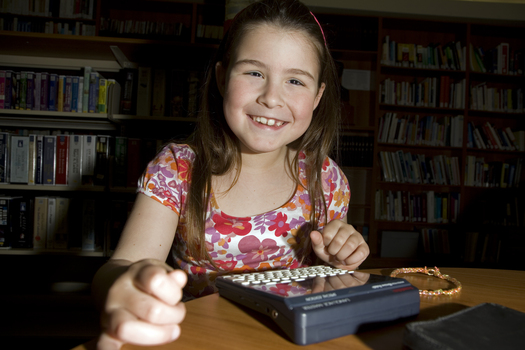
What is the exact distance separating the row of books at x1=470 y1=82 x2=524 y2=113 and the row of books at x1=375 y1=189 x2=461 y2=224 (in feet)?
2.78

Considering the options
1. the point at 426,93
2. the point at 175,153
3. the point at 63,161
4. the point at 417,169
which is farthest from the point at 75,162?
the point at 426,93

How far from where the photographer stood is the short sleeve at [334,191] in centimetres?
100

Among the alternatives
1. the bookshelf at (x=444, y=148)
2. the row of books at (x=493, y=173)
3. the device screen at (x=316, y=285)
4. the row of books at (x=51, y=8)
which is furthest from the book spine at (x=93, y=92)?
the row of books at (x=493, y=173)

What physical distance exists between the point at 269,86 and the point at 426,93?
2.77m

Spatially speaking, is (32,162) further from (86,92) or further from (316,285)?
(316,285)

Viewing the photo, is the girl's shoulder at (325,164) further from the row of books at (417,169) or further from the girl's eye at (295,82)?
the row of books at (417,169)

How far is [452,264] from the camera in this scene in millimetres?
2943

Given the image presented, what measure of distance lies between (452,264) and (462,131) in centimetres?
116

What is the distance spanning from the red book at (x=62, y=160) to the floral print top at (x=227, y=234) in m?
1.42

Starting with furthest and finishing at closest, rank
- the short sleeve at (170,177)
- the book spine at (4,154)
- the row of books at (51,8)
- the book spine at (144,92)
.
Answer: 1. the row of books at (51,8)
2. the book spine at (144,92)
3. the book spine at (4,154)
4. the short sleeve at (170,177)

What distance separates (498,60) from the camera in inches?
122

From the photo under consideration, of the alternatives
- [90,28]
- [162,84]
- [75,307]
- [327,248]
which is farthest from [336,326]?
[90,28]

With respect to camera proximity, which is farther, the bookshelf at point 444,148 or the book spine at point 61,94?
the bookshelf at point 444,148

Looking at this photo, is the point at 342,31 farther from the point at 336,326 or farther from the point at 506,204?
the point at 336,326
